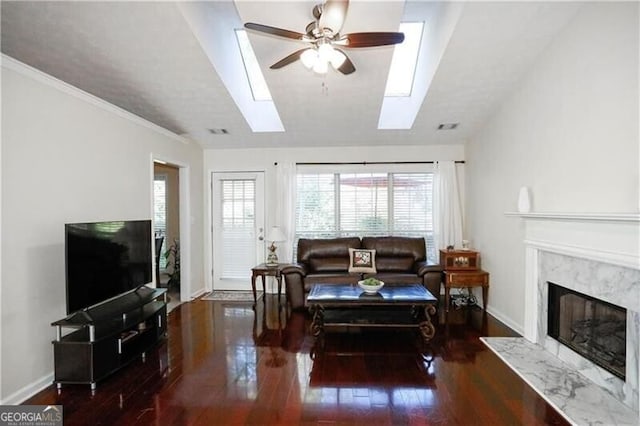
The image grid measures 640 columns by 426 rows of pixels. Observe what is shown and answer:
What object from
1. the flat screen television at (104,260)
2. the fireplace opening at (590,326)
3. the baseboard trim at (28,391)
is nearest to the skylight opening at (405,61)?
the fireplace opening at (590,326)

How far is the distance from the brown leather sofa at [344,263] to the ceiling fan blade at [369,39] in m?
3.01

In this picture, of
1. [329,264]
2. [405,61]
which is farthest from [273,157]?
[405,61]

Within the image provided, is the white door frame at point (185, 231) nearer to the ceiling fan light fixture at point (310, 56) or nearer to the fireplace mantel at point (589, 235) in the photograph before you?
the ceiling fan light fixture at point (310, 56)

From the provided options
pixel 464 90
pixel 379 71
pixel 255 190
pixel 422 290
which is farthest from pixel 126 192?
pixel 464 90

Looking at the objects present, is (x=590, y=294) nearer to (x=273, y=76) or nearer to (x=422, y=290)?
(x=422, y=290)

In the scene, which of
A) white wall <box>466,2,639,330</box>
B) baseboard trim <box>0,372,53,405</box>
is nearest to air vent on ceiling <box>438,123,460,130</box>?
white wall <box>466,2,639,330</box>

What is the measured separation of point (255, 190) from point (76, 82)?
2.86 meters

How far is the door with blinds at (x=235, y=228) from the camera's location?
587cm

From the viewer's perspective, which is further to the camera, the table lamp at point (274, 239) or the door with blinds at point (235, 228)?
the door with blinds at point (235, 228)

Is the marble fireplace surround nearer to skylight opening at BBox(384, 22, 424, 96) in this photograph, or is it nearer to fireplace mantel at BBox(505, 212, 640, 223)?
fireplace mantel at BBox(505, 212, 640, 223)

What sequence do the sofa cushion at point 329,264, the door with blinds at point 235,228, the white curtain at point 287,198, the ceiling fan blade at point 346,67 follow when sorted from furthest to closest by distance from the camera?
the door with blinds at point 235,228, the white curtain at point 287,198, the sofa cushion at point 329,264, the ceiling fan blade at point 346,67

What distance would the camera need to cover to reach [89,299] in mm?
2824

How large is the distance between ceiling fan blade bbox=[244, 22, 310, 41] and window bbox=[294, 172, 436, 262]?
3.22 meters

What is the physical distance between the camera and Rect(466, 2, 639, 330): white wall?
8.02ft
